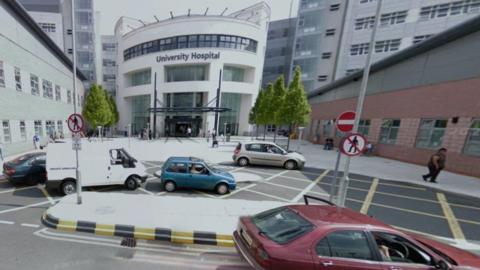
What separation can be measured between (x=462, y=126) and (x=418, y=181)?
5.25 meters

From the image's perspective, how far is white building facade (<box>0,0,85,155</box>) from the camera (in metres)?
13.2

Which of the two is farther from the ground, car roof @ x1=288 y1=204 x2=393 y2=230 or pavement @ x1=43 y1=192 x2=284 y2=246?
car roof @ x1=288 y1=204 x2=393 y2=230

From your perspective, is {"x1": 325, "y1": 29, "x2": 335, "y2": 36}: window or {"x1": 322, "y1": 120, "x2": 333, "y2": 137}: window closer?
{"x1": 322, "y1": 120, "x2": 333, "y2": 137}: window

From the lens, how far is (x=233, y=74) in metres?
34.2

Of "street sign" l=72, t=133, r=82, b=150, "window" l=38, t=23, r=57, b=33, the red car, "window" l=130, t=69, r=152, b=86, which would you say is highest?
"window" l=38, t=23, r=57, b=33

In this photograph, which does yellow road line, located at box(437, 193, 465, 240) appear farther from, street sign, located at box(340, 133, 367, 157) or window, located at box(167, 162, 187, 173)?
window, located at box(167, 162, 187, 173)

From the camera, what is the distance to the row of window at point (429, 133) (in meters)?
11.3

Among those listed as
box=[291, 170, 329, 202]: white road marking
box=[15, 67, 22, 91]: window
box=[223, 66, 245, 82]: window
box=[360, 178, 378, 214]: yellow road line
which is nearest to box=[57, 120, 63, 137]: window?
box=[15, 67, 22, 91]: window

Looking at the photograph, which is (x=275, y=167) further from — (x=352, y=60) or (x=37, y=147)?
Result: (x=352, y=60)

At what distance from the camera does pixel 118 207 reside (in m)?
5.68

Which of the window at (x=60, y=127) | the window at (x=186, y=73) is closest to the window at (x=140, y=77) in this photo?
the window at (x=186, y=73)

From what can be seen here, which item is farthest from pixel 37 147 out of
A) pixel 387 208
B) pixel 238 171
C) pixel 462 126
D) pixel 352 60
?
pixel 352 60

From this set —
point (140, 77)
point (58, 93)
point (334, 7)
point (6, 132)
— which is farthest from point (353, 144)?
point (140, 77)

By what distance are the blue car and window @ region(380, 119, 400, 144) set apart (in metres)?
16.1
